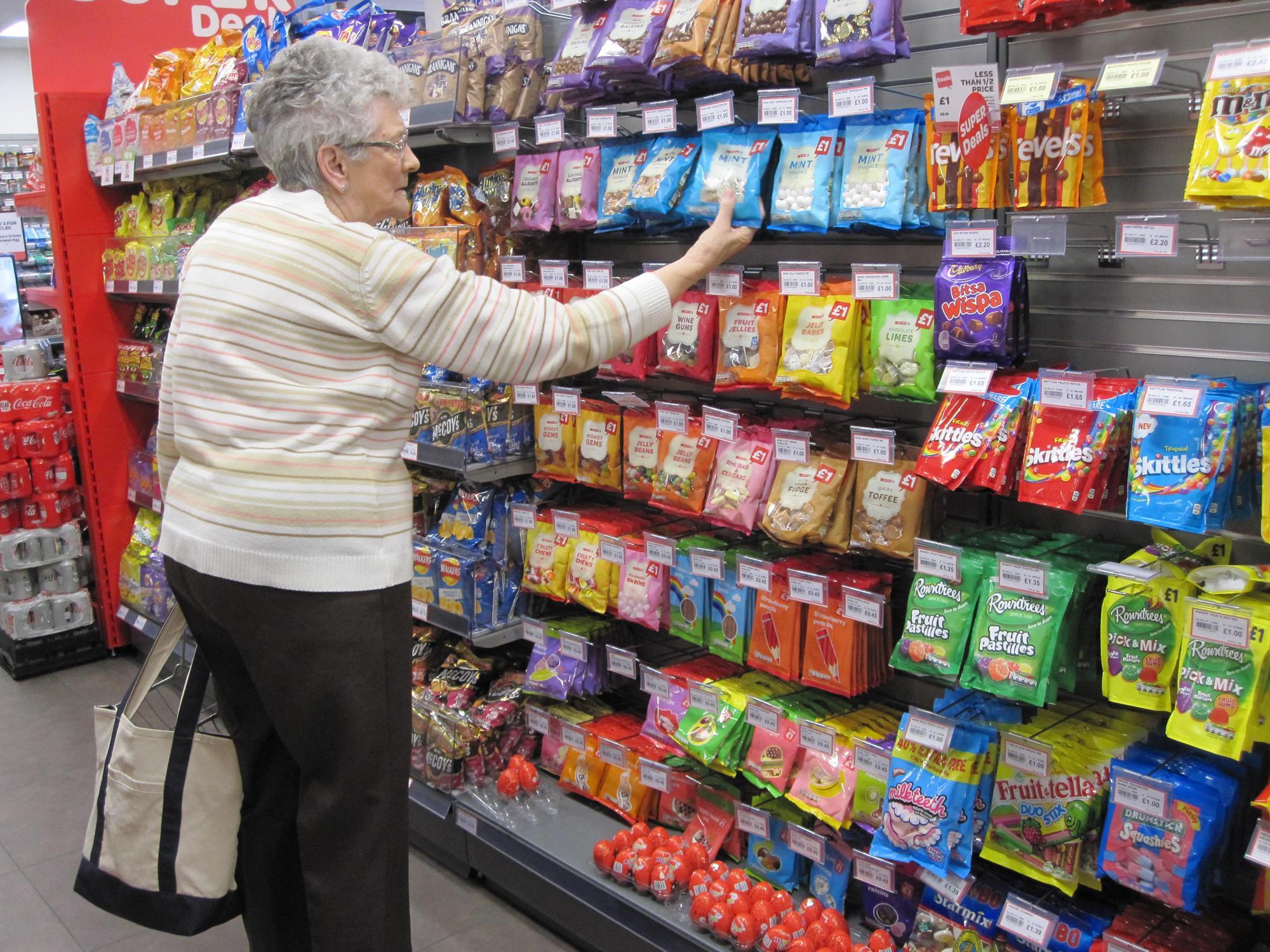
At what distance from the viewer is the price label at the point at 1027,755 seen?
1953 mm

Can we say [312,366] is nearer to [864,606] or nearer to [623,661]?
Answer: [864,606]

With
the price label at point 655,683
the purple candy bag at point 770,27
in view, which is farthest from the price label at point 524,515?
the purple candy bag at point 770,27

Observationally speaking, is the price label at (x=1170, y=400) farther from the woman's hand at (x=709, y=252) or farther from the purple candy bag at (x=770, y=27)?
the purple candy bag at (x=770, y=27)

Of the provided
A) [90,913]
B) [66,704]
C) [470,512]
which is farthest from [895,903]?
[66,704]

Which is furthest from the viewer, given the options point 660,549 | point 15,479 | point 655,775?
point 15,479

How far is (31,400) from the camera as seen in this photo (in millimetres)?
4629

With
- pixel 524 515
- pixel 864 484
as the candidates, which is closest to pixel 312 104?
pixel 864 484

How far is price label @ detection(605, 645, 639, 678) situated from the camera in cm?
289

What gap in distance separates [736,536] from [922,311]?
915 mm

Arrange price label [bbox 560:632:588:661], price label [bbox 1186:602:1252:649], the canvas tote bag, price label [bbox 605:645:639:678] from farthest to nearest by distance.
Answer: price label [bbox 560:632:588:661] → price label [bbox 605:645:639:678] → the canvas tote bag → price label [bbox 1186:602:1252:649]

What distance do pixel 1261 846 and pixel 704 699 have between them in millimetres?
1256

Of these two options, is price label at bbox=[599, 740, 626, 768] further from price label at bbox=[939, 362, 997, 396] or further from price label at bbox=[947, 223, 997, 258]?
price label at bbox=[947, 223, 997, 258]

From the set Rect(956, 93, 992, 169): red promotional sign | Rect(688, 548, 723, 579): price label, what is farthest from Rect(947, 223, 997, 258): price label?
Rect(688, 548, 723, 579): price label

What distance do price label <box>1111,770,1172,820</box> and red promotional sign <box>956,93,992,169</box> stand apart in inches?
43.3
